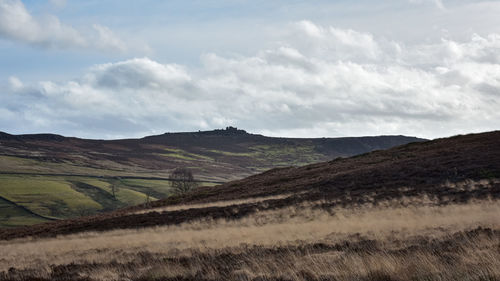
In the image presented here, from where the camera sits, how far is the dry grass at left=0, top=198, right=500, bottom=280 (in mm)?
10141

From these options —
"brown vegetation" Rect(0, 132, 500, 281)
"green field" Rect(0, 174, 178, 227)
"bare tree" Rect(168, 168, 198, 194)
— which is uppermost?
"brown vegetation" Rect(0, 132, 500, 281)

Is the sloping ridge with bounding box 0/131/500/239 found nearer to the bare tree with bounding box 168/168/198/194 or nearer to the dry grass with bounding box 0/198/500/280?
the dry grass with bounding box 0/198/500/280

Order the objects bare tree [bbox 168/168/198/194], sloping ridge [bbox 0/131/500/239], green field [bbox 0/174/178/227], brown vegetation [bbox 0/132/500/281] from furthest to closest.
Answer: green field [bbox 0/174/178/227] < bare tree [bbox 168/168/198/194] < sloping ridge [bbox 0/131/500/239] < brown vegetation [bbox 0/132/500/281]

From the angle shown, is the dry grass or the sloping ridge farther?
the sloping ridge

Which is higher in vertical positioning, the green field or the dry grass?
the dry grass

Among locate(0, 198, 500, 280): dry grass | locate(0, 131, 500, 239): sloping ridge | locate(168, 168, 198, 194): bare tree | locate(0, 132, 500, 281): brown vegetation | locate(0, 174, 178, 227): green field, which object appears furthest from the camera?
locate(0, 174, 178, 227): green field

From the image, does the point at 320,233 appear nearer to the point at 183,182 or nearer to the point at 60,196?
the point at 183,182

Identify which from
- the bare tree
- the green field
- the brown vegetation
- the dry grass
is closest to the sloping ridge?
the brown vegetation

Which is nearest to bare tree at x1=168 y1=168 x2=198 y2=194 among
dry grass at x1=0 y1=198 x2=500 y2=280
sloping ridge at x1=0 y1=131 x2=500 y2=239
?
sloping ridge at x1=0 y1=131 x2=500 y2=239

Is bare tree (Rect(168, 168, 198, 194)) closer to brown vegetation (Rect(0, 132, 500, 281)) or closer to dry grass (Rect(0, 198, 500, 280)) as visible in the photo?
brown vegetation (Rect(0, 132, 500, 281))

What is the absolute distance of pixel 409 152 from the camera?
61.9 meters

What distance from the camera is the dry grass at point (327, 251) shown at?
33.3ft

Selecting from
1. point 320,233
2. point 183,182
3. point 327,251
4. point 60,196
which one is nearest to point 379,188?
point 320,233

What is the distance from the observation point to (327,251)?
1467cm
